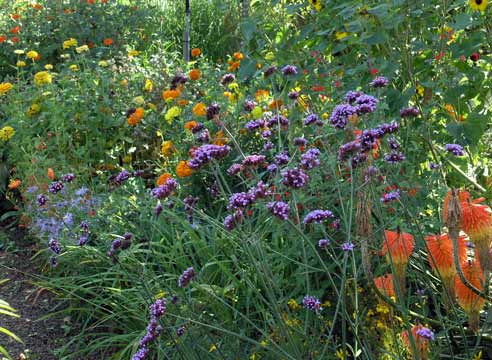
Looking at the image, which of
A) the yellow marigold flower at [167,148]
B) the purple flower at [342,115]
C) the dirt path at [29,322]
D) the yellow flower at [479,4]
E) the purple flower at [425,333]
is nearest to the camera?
the purple flower at [425,333]

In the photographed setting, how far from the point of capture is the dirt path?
3.46 metres

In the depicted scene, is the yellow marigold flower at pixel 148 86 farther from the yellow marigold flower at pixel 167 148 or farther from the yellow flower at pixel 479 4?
the yellow flower at pixel 479 4

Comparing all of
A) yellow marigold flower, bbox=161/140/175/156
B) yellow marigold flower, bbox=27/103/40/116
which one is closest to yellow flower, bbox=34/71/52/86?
yellow marigold flower, bbox=27/103/40/116

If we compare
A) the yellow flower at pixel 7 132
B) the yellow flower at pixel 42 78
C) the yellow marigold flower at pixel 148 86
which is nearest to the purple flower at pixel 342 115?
the yellow marigold flower at pixel 148 86

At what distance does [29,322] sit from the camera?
3709mm

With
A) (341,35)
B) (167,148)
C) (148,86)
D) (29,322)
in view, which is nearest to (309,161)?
(341,35)

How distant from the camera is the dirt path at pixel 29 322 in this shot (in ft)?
11.4

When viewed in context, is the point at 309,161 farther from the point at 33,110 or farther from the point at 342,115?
the point at 33,110

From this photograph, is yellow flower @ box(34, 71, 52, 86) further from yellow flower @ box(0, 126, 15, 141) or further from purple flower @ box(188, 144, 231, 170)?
purple flower @ box(188, 144, 231, 170)

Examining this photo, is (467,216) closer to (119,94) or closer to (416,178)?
(416,178)

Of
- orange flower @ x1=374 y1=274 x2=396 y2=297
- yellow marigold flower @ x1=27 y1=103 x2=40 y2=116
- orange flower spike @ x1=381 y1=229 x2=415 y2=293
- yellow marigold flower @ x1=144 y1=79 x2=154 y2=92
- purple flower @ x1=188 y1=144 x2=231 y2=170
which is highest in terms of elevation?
purple flower @ x1=188 y1=144 x2=231 y2=170

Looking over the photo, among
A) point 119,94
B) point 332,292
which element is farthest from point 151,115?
point 332,292

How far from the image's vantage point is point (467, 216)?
1.90 metres

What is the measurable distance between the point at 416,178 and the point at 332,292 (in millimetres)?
621
